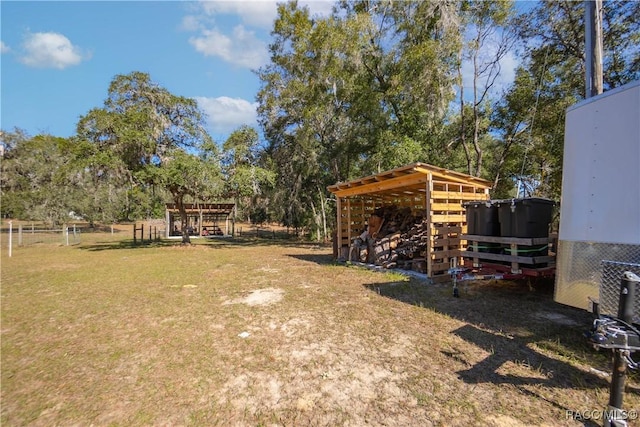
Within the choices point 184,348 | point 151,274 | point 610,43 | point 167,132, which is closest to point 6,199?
point 167,132

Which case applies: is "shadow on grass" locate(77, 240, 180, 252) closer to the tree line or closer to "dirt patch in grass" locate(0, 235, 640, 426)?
the tree line

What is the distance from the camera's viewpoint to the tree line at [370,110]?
10.6 metres

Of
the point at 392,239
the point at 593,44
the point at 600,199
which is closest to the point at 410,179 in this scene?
the point at 392,239

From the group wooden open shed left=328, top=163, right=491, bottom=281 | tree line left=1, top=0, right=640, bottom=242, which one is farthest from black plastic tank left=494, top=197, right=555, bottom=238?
tree line left=1, top=0, right=640, bottom=242

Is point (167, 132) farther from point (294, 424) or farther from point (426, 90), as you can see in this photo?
point (294, 424)

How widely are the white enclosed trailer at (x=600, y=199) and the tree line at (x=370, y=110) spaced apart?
Answer: 9.07m

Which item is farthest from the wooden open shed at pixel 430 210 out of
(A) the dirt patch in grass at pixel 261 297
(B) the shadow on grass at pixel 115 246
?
(B) the shadow on grass at pixel 115 246

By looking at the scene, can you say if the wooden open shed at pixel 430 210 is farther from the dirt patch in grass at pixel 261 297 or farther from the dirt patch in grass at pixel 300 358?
the dirt patch in grass at pixel 261 297

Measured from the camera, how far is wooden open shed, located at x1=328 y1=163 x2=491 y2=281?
22.2 ft

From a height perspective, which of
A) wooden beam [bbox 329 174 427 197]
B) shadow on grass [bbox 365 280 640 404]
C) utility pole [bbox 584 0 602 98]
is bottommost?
shadow on grass [bbox 365 280 640 404]

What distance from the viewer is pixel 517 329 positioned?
399 centimetres

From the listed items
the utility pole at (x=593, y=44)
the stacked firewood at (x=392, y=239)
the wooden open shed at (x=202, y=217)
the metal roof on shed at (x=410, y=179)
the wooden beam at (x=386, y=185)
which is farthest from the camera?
the wooden open shed at (x=202, y=217)

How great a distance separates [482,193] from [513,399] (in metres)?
6.94

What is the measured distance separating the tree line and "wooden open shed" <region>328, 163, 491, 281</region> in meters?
4.09
